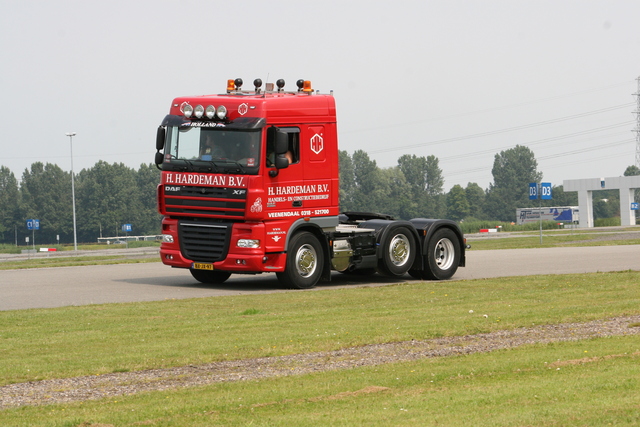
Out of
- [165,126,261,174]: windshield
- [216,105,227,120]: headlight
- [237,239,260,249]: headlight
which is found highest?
[216,105,227,120]: headlight

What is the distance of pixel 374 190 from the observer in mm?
130375

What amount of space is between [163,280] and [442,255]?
6.80 m

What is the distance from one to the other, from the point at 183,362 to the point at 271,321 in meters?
3.49

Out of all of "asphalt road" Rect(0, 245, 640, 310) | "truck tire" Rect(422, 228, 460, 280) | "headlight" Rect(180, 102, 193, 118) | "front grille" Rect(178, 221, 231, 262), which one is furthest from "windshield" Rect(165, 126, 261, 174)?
"truck tire" Rect(422, 228, 460, 280)

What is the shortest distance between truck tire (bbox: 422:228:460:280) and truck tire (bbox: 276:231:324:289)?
2987 mm

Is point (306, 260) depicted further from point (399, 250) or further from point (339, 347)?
point (339, 347)

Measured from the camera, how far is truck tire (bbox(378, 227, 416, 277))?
2086cm

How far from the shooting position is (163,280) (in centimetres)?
2220

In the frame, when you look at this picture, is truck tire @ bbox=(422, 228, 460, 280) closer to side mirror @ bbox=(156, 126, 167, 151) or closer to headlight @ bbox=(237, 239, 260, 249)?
headlight @ bbox=(237, 239, 260, 249)

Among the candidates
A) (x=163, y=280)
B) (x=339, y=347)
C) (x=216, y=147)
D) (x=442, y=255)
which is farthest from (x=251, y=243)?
(x=339, y=347)

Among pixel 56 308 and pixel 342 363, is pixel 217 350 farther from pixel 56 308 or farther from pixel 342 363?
pixel 56 308

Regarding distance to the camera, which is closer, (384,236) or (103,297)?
(103,297)

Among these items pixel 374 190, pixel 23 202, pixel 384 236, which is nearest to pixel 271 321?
pixel 384 236

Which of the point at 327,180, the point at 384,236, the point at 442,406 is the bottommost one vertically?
the point at 442,406
